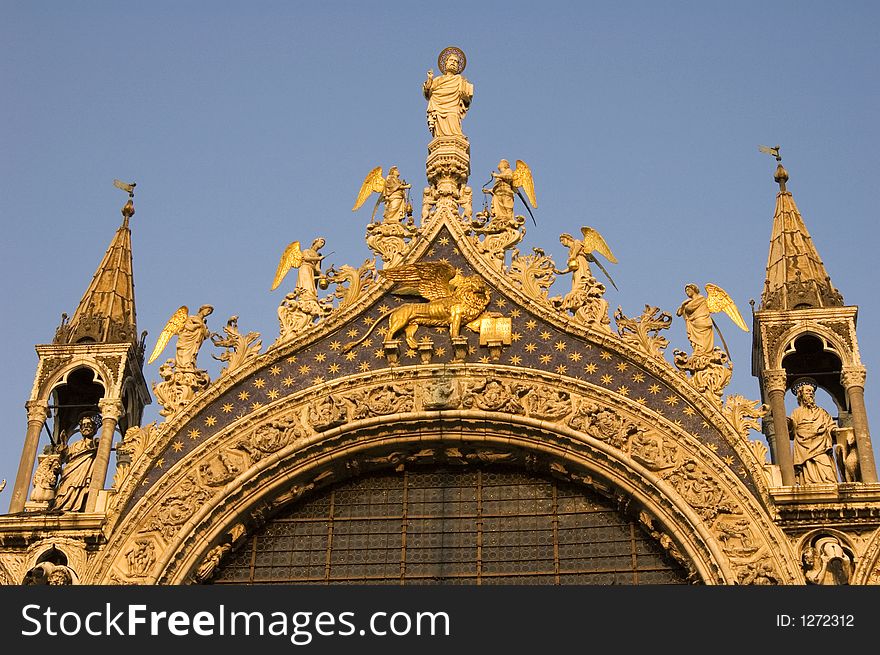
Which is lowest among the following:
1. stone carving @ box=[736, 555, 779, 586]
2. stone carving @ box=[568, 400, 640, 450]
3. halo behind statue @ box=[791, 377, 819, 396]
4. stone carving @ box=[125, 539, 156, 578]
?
stone carving @ box=[736, 555, 779, 586]

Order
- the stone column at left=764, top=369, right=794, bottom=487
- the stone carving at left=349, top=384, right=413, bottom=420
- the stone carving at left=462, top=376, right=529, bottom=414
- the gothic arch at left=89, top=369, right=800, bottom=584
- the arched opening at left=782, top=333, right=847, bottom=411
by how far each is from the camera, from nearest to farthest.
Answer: the stone column at left=764, top=369, right=794, bottom=487, the gothic arch at left=89, top=369, right=800, bottom=584, the stone carving at left=462, top=376, right=529, bottom=414, the stone carving at left=349, top=384, right=413, bottom=420, the arched opening at left=782, top=333, right=847, bottom=411

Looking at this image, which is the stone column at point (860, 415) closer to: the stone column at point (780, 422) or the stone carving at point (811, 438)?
the stone carving at point (811, 438)

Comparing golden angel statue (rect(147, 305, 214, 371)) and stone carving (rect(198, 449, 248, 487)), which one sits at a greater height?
golden angel statue (rect(147, 305, 214, 371))

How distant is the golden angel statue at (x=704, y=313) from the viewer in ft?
82.1

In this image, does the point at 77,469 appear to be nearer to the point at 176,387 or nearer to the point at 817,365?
the point at 176,387

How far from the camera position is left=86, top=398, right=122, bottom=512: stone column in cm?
2456

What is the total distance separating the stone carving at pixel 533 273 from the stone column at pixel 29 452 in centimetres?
657

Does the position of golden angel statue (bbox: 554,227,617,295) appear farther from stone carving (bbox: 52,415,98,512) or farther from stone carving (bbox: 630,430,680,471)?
stone carving (bbox: 52,415,98,512)

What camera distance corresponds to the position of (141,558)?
24.0 m

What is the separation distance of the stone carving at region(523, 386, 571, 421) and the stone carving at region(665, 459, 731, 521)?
5.40 feet

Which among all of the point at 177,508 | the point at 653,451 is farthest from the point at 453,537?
the point at 177,508

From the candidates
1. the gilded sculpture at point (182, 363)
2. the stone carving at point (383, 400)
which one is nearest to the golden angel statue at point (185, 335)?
the gilded sculpture at point (182, 363)

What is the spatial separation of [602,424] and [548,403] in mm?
767

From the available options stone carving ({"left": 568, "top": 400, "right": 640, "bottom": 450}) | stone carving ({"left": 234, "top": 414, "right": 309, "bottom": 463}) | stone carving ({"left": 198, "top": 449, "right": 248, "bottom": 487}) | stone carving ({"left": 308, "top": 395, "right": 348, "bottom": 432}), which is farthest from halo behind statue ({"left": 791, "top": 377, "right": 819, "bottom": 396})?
stone carving ({"left": 198, "top": 449, "right": 248, "bottom": 487})
